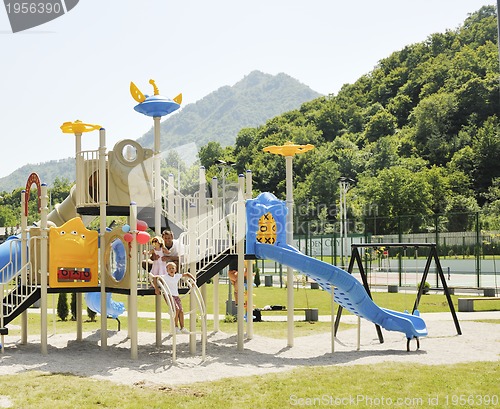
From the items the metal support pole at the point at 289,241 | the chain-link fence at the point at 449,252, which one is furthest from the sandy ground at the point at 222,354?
the chain-link fence at the point at 449,252

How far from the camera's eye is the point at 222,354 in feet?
48.3

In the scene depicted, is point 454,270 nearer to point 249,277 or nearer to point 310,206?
point 249,277

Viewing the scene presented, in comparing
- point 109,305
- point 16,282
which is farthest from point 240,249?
point 16,282

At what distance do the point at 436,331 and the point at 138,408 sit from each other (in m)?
10.8

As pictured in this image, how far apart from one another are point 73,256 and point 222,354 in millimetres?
3743

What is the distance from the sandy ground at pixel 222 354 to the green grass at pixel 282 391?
0.66m

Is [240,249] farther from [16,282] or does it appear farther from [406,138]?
[406,138]

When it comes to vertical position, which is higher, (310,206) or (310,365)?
(310,206)

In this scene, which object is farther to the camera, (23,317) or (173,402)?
(23,317)

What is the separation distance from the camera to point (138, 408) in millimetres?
9664

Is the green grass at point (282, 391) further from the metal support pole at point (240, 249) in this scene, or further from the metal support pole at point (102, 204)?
the metal support pole at point (240, 249)

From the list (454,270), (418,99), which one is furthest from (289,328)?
(418,99)

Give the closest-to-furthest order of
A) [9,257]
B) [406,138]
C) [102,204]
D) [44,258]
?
[44,258]
[102,204]
[9,257]
[406,138]

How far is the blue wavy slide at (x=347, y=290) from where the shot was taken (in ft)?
48.3
